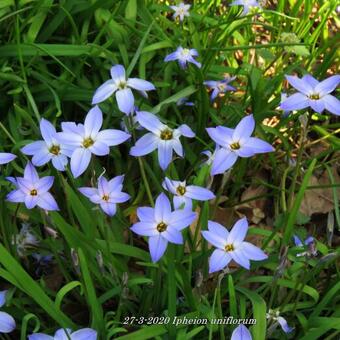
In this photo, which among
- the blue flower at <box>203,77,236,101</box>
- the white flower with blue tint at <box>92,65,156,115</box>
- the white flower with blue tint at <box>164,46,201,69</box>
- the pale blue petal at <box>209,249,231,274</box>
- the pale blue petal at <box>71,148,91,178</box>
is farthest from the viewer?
the blue flower at <box>203,77,236,101</box>

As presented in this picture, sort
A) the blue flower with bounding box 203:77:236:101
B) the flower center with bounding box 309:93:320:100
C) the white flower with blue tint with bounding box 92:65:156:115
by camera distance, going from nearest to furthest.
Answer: the flower center with bounding box 309:93:320:100, the white flower with blue tint with bounding box 92:65:156:115, the blue flower with bounding box 203:77:236:101

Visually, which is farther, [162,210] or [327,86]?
[327,86]

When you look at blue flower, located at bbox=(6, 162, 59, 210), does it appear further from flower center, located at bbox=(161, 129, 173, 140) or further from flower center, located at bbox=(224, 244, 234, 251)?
flower center, located at bbox=(224, 244, 234, 251)

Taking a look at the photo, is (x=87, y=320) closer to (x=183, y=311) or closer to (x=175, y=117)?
(x=183, y=311)

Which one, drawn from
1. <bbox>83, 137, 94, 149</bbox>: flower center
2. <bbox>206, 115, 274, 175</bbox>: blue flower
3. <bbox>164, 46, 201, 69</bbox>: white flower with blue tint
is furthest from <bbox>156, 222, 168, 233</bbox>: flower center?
<bbox>164, 46, 201, 69</bbox>: white flower with blue tint

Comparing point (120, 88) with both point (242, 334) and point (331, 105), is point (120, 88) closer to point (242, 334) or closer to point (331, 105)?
point (331, 105)

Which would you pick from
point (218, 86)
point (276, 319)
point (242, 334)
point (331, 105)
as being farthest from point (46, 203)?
point (218, 86)

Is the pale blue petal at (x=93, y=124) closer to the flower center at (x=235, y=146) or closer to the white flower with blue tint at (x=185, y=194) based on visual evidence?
the white flower with blue tint at (x=185, y=194)

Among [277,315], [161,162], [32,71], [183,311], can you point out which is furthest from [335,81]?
[32,71]
